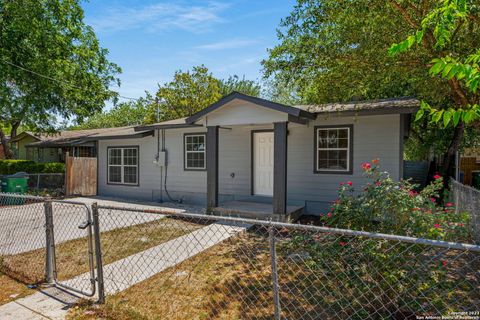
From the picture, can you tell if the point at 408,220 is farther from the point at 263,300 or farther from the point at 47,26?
the point at 47,26

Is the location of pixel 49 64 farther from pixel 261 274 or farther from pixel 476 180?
pixel 476 180

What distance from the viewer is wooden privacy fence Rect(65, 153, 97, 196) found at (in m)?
12.9

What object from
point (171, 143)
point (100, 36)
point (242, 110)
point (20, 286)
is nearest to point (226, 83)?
point (100, 36)

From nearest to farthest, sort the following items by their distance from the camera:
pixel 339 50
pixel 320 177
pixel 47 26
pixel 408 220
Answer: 1. pixel 408 220
2. pixel 339 50
3. pixel 320 177
4. pixel 47 26

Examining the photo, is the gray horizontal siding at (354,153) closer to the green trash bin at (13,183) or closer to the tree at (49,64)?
A: the green trash bin at (13,183)

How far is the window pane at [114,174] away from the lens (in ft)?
43.2

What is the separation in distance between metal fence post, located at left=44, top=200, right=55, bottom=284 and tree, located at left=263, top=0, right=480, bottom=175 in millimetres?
5568

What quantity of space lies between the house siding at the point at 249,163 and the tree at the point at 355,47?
1319mm

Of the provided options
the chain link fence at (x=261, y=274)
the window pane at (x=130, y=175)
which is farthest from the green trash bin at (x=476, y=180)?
the window pane at (x=130, y=175)

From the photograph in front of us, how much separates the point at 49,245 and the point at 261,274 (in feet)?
9.57

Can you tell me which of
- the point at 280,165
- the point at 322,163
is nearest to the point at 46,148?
the point at 280,165

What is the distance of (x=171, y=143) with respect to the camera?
11.8 metres

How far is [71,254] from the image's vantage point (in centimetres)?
559

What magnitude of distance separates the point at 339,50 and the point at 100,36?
1697cm
